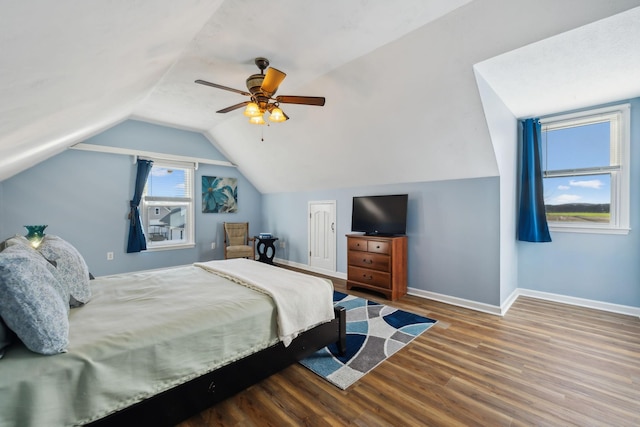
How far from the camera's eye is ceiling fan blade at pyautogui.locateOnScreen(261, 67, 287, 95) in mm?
2334

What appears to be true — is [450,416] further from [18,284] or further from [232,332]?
[18,284]

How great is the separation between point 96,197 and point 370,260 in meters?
4.38

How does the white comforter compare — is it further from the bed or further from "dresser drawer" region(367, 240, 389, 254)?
"dresser drawer" region(367, 240, 389, 254)

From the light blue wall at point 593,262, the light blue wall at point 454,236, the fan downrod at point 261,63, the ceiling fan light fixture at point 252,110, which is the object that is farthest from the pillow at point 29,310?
the light blue wall at point 593,262

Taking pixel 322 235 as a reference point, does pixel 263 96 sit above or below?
above

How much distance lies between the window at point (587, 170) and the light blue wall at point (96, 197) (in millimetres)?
5749

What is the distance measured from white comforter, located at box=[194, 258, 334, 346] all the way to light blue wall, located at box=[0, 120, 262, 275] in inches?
123

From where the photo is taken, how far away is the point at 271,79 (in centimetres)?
240

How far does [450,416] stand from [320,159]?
3587 millimetres

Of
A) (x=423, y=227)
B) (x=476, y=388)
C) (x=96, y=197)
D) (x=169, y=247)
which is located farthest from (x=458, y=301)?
(x=96, y=197)

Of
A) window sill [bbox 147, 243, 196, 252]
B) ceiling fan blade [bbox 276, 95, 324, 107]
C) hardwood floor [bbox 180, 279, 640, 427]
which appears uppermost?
ceiling fan blade [bbox 276, 95, 324, 107]

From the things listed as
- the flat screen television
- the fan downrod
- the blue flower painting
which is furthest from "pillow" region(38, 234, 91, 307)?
the blue flower painting

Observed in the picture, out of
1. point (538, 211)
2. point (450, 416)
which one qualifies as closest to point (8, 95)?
point (450, 416)

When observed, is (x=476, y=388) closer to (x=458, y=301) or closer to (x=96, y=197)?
(x=458, y=301)
